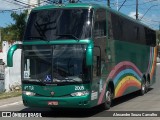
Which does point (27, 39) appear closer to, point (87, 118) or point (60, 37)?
point (60, 37)

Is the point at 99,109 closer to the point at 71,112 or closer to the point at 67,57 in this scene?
the point at 71,112

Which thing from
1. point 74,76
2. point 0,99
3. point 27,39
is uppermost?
point 27,39

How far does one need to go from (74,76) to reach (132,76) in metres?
6.39

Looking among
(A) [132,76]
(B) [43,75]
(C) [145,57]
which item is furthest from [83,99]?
(C) [145,57]

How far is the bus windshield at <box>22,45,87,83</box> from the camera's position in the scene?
12805mm

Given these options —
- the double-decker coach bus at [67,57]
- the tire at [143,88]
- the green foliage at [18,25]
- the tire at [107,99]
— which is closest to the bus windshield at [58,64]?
the double-decker coach bus at [67,57]

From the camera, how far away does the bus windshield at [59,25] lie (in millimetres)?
13109

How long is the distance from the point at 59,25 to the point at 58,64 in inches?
49.8

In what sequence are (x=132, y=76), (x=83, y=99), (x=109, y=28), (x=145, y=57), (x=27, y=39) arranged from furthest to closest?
(x=145, y=57), (x=132, y=76), (x=109, y=28), (x=27, y=39), (x=83, y=99)

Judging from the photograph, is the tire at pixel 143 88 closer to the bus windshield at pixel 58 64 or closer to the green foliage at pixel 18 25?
the bus windshield at pixel 58 64

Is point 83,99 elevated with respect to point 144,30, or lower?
lower

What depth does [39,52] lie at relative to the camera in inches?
523

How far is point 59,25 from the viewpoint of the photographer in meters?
13.3

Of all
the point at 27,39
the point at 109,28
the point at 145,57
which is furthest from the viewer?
the point at 145,57
